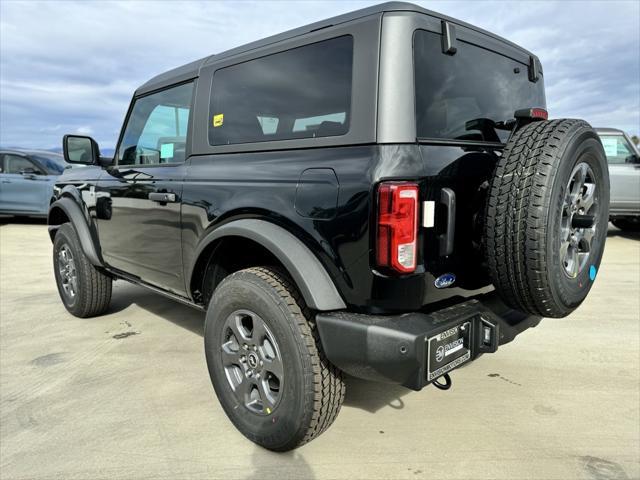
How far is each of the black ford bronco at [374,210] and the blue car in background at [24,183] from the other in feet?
30.2

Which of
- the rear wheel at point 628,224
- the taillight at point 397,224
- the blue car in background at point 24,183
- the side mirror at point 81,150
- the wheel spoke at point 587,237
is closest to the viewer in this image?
the taillight at point 397,224

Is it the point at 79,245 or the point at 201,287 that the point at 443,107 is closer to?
the point at 201,287

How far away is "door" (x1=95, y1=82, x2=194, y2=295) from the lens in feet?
9.51

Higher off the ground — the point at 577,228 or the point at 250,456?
the point at 577,228

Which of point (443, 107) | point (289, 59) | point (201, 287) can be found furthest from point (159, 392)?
point (443, 107)

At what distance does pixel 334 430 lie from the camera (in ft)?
8.07

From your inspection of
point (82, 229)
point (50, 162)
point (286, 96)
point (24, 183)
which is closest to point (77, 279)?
point (82, 229)

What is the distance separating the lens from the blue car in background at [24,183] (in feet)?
33.6

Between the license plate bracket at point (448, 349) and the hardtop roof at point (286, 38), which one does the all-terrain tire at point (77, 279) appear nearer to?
the hardtop roof at point (286, 38)

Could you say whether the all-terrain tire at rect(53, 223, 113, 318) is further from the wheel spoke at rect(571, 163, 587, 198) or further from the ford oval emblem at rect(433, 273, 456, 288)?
the wheel spoke at rect(571, 163, 587, 198)

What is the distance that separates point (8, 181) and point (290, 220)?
34.4 feet

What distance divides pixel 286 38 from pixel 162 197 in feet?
3.93

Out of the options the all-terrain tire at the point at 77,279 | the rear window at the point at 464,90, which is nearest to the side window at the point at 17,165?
the all-terrain tire at the point at 77,279

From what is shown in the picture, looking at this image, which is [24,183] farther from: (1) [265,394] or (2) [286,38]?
(1) [265,394]
